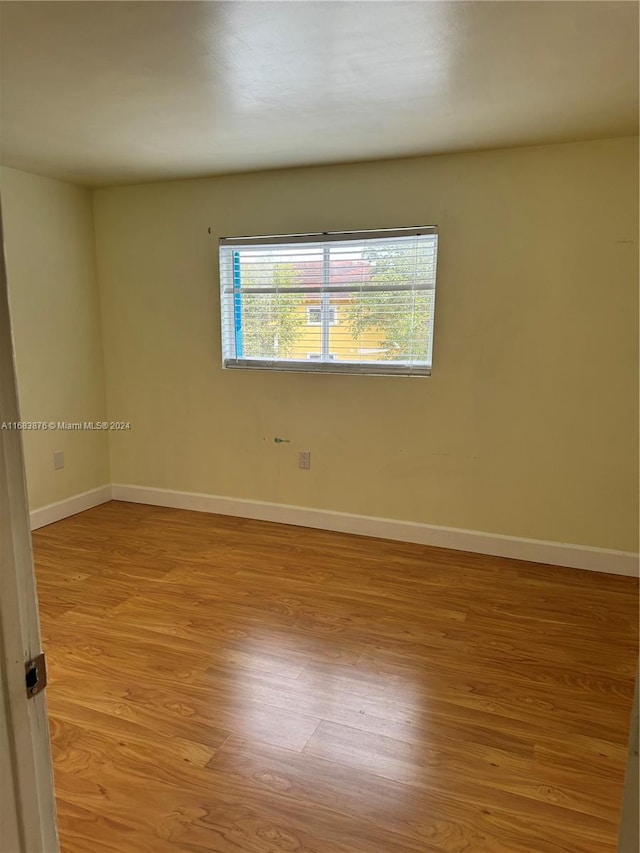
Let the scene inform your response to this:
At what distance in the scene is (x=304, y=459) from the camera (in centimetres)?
376

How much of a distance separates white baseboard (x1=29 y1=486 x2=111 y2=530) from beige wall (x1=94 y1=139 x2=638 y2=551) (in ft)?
1.95

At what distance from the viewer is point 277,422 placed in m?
3.79

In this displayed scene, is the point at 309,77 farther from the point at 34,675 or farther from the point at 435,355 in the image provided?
the point at 34,675

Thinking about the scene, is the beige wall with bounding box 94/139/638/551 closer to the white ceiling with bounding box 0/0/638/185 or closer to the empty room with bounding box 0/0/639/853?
the empty room with bounding box 0/0/639/853

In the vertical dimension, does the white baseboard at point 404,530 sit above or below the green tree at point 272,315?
below

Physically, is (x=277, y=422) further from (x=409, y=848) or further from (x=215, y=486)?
(x=409, y=848)

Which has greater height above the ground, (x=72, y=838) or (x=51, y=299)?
(x=51, y=299)

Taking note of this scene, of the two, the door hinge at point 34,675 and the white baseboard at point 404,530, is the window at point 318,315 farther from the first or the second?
the door hinge at point 34,675

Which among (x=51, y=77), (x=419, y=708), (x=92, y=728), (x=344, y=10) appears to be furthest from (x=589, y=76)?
(x=92, y=728)

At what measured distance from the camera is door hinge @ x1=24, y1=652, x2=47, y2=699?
710 mm

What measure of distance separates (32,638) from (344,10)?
69.4 inches

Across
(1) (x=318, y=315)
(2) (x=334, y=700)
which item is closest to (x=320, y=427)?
(1) (x=318, y=315)

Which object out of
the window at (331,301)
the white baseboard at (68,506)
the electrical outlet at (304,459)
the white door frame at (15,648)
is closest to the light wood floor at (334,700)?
the white baseboard at (68,506)

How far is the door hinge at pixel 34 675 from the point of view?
71 centimetres
